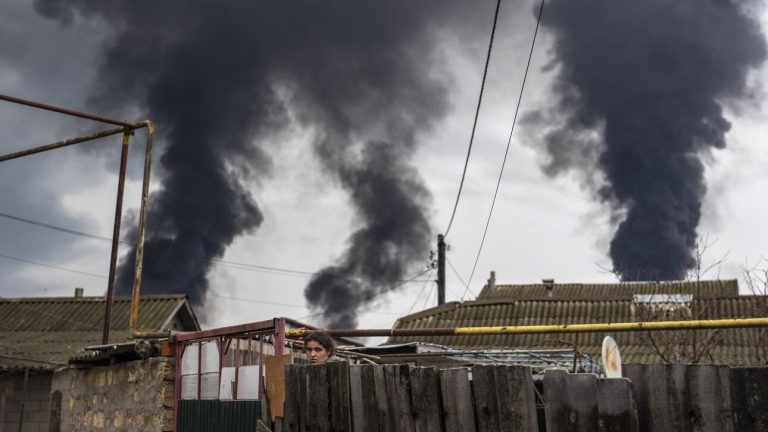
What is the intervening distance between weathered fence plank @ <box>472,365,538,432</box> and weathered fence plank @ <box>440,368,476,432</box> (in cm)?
5

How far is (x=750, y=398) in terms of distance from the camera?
292cm

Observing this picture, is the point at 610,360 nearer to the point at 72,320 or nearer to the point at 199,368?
the point at 199,368

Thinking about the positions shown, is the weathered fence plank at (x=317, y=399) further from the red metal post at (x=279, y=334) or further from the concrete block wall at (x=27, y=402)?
the concrete block wall at (x=27, y=402)

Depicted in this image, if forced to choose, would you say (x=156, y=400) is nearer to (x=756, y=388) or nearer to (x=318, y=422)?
(x=318, y=422)

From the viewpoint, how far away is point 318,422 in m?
4.77

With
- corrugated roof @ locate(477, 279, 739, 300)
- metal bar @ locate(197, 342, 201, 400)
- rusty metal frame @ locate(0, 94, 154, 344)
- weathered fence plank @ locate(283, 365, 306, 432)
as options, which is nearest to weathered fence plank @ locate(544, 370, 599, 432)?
weathered fence plank @ locate(283, 365, 306, 432)

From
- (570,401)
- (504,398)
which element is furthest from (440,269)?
(570,401)

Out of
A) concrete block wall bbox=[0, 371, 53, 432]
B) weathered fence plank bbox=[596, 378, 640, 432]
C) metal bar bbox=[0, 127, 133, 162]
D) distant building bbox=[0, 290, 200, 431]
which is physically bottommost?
weathered fence plank bbox=[596, 378, 640, 432]

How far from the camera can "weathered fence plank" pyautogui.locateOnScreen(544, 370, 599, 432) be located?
128 inches

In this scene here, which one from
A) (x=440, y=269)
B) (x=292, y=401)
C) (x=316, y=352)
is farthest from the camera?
(x=440, y=269)

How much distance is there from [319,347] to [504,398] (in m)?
3.10

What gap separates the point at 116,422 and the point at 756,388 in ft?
26.6

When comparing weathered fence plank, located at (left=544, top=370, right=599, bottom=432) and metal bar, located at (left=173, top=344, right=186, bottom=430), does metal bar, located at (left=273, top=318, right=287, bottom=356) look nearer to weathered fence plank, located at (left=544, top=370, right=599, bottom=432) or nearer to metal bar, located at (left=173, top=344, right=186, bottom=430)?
metal bar, located at (left=173, top=344, right=186, bottom=430)

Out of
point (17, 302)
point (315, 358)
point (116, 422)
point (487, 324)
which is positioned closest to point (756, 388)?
point (315, 358)
